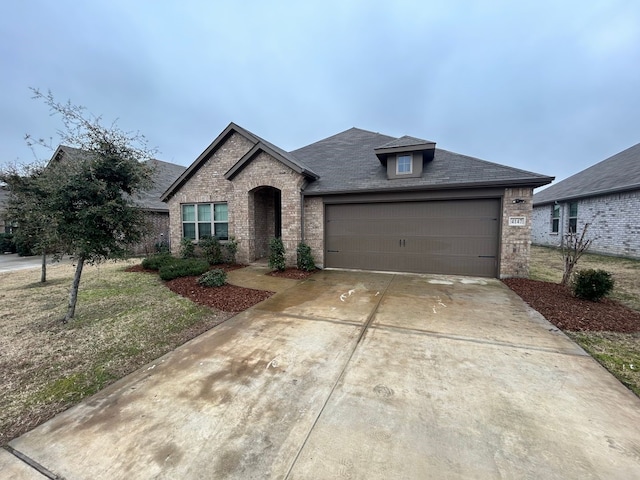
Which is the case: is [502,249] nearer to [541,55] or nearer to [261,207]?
[261,207]

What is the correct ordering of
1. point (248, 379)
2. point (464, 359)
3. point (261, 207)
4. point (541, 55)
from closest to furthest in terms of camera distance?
point (248, 379) < point (464, 359) < point (261, 207) < point (541, 55)

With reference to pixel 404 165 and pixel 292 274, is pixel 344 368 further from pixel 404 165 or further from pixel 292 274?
pixel 404 165

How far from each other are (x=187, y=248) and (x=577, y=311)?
1207cm

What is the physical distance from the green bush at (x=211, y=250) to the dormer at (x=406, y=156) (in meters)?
7.18

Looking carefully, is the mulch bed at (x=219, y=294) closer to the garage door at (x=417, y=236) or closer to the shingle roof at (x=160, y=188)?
the garage door at (x=417, y=236)

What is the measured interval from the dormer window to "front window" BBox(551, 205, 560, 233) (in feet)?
47.0

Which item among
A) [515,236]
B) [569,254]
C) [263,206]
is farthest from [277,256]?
[569,254]

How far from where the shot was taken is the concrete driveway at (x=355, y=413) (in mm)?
1882

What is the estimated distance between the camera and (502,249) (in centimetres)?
763

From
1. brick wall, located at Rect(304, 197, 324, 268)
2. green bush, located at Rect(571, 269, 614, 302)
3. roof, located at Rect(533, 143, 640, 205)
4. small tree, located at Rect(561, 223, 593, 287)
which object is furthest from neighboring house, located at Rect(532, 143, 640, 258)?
brick wall, located at Rect(304, 197, 324, 268)

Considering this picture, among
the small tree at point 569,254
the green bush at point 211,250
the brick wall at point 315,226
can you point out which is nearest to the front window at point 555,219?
the small tree at point 569,254

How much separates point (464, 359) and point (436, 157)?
8.31 m

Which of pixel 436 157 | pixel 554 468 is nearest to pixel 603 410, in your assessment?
pixel 554 468

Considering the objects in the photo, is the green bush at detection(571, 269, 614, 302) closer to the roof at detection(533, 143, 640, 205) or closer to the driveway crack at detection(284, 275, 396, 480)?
the driveway crack at detection(284, 275, 396, 480)
